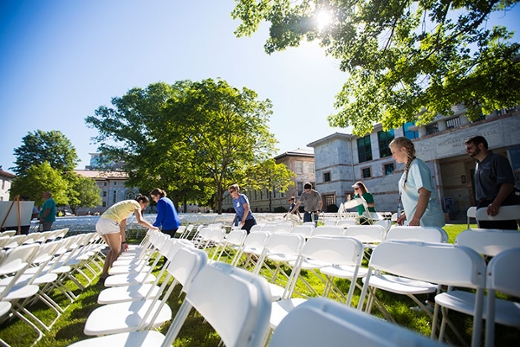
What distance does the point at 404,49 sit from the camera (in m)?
6.95

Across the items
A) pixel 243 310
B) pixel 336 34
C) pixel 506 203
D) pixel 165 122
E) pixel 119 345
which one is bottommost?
pixel 119 345

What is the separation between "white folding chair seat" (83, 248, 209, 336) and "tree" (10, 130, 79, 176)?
4522 cm

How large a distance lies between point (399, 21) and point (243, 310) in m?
8.28

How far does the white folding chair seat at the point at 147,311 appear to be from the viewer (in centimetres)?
149

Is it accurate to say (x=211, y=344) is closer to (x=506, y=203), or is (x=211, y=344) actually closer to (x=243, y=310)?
(x=243, y=310)


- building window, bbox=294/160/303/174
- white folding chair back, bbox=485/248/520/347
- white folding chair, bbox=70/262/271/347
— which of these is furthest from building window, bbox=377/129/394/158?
white folding chair, bbox=70/262/271/347

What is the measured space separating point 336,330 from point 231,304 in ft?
1.54

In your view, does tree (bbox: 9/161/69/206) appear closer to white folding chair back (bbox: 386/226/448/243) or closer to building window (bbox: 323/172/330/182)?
building window (bbox: 323/172/330/182)

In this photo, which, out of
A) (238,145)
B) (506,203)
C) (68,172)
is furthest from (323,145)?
(68,172)

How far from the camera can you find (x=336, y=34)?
6.87 m

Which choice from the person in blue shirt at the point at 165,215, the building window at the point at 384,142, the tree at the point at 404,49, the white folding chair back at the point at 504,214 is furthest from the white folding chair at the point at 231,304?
the building window at the point at 384,142

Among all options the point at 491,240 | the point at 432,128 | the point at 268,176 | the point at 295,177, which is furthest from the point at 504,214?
the point at 295,177

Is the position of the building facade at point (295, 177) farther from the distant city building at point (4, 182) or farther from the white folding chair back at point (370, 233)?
the distant city building at point (4, 182)

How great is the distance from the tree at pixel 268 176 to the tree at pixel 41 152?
33.1m
